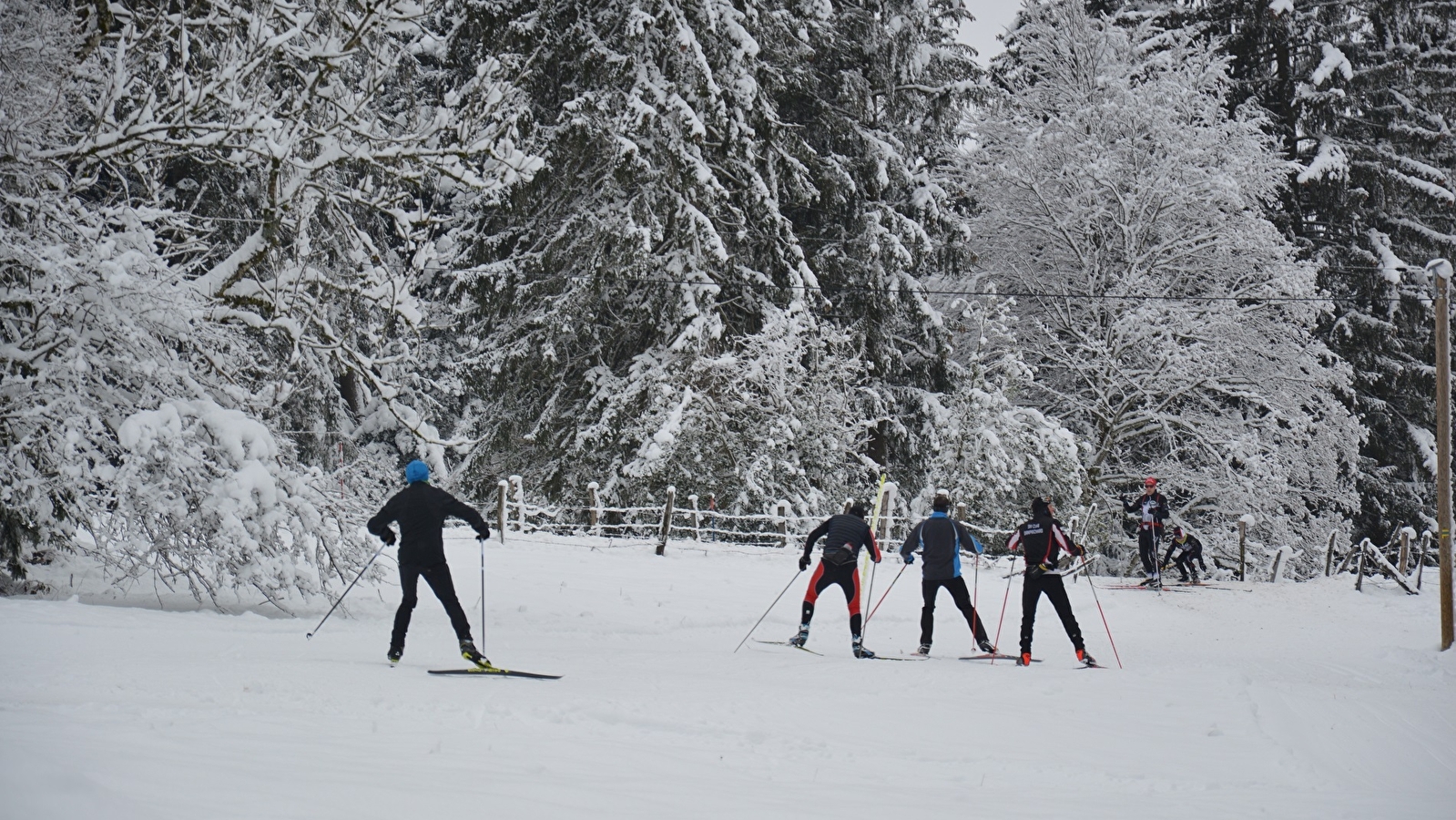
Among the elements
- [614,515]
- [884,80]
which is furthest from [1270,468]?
[614,515]

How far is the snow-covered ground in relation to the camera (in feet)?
18.9

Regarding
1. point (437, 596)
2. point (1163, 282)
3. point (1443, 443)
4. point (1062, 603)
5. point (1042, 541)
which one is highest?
point (1163, 282)

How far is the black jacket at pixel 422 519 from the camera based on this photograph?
10367mm

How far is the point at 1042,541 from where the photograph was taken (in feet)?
43.8

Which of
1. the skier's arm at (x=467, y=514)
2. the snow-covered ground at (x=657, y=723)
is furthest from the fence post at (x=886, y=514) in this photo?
the skier's arm at (x=467, y=514)

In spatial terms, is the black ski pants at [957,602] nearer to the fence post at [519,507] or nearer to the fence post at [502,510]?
the fence post at [502,510]

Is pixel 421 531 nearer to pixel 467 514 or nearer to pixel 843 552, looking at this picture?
pixel 467 514

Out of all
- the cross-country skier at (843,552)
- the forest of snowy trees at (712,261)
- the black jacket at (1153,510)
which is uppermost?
the forest of snowy trees at (712,261)

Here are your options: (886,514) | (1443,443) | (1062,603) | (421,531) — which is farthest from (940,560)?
(886,514)

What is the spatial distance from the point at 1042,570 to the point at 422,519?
683 cm

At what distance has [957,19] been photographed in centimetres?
3362

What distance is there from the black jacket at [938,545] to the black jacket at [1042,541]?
0.63m

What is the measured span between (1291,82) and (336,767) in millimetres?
34792

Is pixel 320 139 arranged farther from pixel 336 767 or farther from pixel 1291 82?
pixel 1291 82
